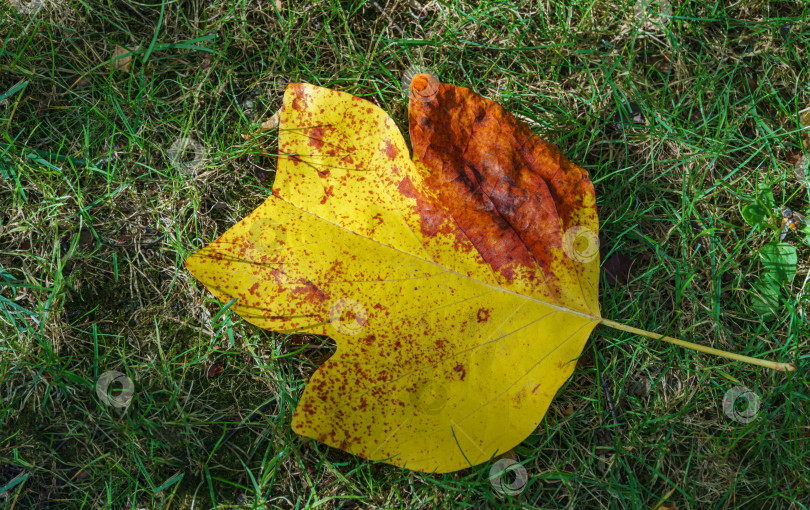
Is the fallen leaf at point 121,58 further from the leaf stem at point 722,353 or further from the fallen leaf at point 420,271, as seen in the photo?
the leaf stem at point 722,353

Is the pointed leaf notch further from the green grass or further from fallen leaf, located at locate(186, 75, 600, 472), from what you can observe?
the green grass

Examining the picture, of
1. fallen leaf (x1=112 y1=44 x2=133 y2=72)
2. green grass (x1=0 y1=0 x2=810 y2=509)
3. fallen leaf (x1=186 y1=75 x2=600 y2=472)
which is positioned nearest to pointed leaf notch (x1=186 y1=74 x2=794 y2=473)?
fallen leaf (x1=186 y1=75 x2=600 y2=472)

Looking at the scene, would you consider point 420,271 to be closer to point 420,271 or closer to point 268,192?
→ point 420,271

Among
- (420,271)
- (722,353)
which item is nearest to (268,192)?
(420,271)

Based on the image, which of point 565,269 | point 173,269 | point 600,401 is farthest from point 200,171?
point 600,401

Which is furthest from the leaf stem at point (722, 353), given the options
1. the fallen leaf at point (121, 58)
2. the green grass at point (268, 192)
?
the fallen leaf at point (121, 58)

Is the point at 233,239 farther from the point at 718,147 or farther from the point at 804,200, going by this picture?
the point at 804,200
